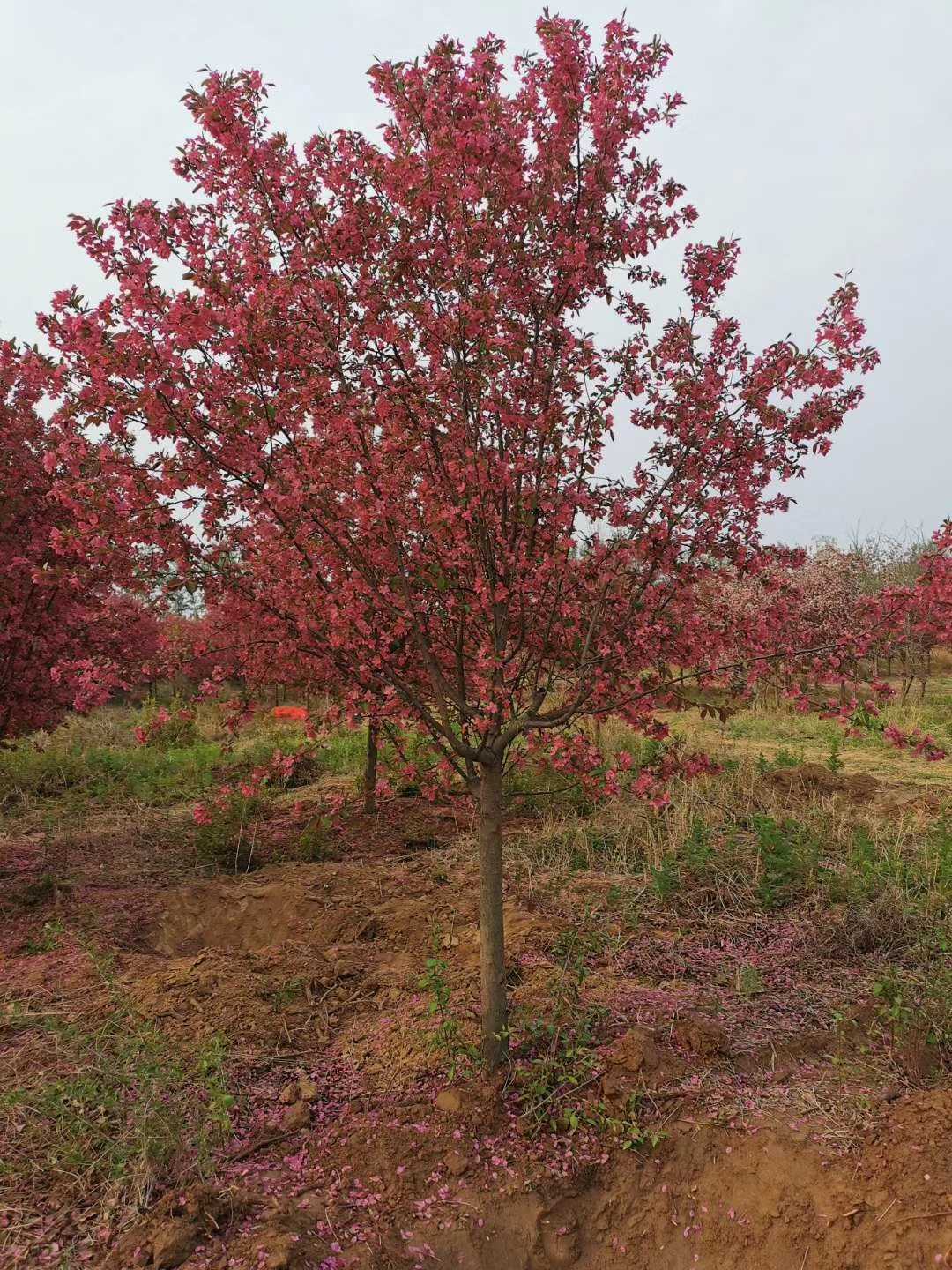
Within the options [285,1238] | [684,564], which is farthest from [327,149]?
[285,1238]

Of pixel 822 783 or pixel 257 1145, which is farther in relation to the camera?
pixel 822 783

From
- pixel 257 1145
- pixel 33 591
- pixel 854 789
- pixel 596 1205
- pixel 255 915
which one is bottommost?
pixel 596 1205

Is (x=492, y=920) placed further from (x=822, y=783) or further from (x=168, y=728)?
(x=168, y=728)

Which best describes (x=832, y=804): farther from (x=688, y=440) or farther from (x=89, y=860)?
(x=89, y=860)

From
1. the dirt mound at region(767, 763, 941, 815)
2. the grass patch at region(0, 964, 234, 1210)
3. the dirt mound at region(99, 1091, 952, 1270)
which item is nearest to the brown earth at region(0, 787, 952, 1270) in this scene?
the dirt mound at region(99, 1091, 952, 1270)

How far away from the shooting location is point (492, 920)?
131 inches

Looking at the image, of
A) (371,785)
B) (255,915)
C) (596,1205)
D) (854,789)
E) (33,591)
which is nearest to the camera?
(596,1205)

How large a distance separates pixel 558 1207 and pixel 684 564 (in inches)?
91.2

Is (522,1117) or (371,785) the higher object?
(371,785)

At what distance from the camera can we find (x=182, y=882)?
606 centimetres

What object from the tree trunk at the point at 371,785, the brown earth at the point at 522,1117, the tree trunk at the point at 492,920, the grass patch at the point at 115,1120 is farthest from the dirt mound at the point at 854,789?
the grass patch at the point at 115,1120

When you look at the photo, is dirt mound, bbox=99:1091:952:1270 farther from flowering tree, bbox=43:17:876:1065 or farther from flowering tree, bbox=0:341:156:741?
flowering tree, bbox=0:341:156:741

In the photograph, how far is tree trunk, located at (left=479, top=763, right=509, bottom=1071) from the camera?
10.8 ft

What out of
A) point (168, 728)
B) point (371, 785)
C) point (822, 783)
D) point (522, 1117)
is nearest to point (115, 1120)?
point (522, 1117)
